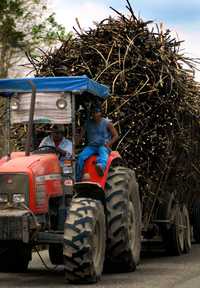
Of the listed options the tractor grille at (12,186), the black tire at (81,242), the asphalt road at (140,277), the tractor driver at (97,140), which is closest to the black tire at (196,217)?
the asphalt road at (140,277)

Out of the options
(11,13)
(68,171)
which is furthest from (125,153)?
(11,13)

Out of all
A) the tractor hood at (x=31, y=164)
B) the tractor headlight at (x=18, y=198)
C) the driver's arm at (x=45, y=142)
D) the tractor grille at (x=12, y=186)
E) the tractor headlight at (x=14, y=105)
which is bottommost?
the tractor headlight at (x=18, y=198)

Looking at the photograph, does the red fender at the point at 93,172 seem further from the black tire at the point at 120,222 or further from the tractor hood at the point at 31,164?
the tractor hood at the point at 31,164

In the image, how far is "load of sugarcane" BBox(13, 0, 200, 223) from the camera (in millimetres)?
13797

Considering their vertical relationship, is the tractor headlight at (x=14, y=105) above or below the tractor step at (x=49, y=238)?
above

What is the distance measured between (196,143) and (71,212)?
5673mm

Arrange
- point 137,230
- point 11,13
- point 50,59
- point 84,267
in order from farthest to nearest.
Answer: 1. point 11,13
2. point 50,59
3. point 137,230
4. point 84,267

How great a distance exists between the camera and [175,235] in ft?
49.5

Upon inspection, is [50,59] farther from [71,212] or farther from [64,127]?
[71,212]

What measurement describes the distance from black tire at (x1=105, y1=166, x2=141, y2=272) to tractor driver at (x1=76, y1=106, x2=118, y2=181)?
28 cm

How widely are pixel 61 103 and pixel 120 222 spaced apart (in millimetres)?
1875

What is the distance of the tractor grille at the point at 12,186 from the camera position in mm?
10195

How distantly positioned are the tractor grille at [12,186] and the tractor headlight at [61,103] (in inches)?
50.4

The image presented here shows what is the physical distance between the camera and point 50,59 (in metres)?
15.0
